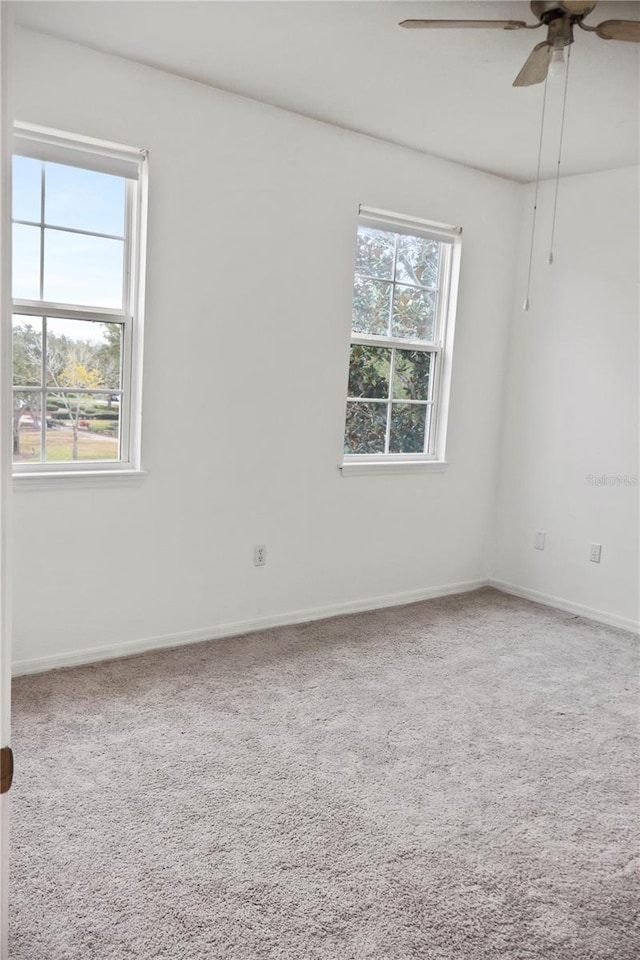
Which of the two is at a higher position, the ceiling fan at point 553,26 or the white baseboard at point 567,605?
the ceiling fan at point 553,26

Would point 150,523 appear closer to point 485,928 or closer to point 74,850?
point 74,850

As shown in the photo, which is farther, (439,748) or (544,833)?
(439,748)

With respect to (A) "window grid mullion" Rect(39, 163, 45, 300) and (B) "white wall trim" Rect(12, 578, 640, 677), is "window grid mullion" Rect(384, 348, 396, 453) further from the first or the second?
(A) "window grid mullion" Rect(39, 163, 45, 300)

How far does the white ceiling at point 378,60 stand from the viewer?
267 cm

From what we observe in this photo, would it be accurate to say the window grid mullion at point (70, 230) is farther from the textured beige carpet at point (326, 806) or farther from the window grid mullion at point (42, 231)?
the textured beige carpet at point (326, 806)

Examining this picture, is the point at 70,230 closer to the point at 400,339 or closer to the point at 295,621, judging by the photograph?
the point at 400,339

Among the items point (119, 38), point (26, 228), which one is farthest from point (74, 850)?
point (119, 38)

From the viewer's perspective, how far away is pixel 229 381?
12.2 feet

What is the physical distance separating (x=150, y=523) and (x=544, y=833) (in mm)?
2128

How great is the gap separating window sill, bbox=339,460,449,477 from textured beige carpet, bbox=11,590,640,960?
3.28 feet

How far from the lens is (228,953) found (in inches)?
70.3

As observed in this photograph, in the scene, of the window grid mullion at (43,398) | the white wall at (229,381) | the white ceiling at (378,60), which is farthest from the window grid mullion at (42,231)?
the white ceiling at (378,60)

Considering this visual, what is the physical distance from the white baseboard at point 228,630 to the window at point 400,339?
2.75 ft

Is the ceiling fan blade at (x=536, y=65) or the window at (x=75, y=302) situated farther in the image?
A: the window at (x=75, y=302)
